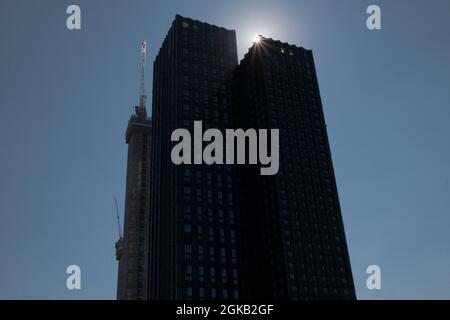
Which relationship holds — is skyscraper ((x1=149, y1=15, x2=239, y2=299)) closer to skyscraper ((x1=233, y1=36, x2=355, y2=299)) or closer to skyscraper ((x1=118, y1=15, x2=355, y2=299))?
skyscraper ((x1=118, y1=15, x2=355, y2=299))

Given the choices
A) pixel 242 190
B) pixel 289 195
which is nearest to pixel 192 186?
pixel 242 190

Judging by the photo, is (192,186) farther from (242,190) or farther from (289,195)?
(289,195)

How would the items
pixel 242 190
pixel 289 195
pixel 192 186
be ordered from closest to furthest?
1. pixel 289 195
2. pixel 192 186
3. pixel 242 190

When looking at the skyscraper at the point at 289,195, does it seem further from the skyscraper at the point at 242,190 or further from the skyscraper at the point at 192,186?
the skyscraper at the point at 192,186

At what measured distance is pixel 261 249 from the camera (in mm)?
152750

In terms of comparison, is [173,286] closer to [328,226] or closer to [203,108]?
[328,226]

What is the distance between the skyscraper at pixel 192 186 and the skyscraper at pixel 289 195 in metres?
6.61

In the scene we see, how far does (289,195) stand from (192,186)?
1165 inches

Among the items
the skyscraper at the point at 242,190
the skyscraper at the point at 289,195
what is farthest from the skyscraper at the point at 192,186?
the skyscraper at the point at 289,195

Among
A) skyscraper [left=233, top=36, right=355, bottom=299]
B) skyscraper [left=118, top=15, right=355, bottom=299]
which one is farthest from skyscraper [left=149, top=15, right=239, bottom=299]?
skyscraper [left=233, top=36, right=355, bottom=299]

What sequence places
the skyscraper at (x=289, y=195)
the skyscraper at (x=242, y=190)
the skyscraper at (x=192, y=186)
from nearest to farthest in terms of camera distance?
the skyscraper at (x=192, y=186)
the skyscraper at (x=242, y=190)
the skyscraper at (x=289, y=195)

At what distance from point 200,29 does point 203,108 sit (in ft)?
125

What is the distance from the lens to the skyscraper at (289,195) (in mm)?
143625

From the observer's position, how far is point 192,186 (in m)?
155
